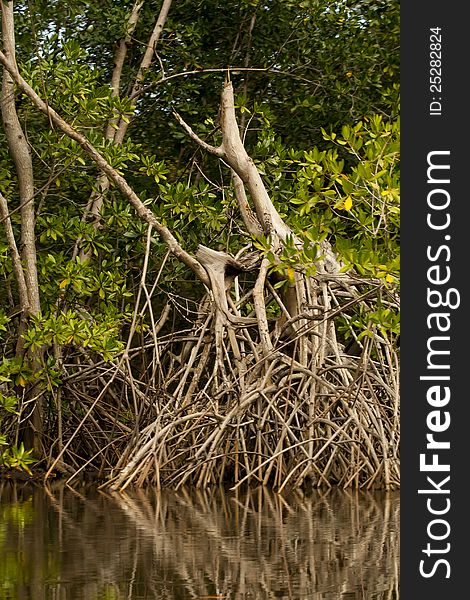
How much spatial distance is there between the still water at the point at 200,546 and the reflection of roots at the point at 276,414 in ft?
0.77

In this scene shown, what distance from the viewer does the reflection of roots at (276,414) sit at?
7695mm

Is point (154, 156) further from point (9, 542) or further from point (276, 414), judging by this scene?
point (9, 542)

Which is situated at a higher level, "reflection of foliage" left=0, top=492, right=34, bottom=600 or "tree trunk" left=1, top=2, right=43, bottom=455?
"tree trunk" left=1, top=2, right=43, bottom=455

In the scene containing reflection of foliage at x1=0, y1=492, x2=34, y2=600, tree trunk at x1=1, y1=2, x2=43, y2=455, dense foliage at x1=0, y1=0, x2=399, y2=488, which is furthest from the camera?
tree trunk at x1=1, y1=2, x2=43, y2=455

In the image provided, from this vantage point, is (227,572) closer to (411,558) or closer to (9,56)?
(411,558)

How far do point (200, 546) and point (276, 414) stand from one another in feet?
7.50

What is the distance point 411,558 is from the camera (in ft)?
13.8

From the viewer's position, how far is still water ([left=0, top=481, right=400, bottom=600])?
14.5ft

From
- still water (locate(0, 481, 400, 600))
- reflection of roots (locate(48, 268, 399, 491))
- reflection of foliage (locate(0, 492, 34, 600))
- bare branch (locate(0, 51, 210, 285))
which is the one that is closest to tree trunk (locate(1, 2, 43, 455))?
bare branch (locate(0, 51, 210, 285))

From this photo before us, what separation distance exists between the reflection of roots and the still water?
23 cm

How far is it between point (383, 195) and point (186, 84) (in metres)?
4.20

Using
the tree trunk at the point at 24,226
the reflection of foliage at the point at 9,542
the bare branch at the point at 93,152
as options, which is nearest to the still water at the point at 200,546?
the reflection of foliage at the point at 9,542

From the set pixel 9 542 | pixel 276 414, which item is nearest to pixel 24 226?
pixel 276 414

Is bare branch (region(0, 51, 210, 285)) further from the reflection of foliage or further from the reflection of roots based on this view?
the reflection of foliage
